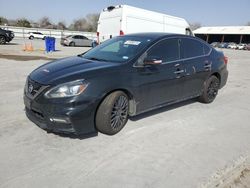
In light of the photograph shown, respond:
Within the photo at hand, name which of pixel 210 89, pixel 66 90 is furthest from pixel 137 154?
pixel 210 89

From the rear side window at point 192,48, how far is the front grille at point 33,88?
9.64 feet

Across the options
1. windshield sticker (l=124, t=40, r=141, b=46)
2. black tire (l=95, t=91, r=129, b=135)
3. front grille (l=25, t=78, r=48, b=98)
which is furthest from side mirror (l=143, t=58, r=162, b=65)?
front grille (l=25, t=78, r=48, b=98)

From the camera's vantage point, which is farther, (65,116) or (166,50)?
(166,50)

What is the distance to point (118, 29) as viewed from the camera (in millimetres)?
13312

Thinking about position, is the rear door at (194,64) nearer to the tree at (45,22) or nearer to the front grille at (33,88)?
the front grille at (33,88)

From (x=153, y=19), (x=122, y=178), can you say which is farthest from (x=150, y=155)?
(x=153, y=19)

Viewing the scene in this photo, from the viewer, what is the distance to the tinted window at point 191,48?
5633mm

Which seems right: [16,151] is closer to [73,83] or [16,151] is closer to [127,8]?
[73,83]

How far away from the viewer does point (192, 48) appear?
591 centimetres

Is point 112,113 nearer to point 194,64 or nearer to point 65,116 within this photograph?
point 65,116

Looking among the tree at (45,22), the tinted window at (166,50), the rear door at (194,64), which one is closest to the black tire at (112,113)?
the tinted window at (166,50)

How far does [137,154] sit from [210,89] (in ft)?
11.2

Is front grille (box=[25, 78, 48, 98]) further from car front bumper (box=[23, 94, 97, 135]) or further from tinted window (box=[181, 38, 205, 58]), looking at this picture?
tinted window (box=[181, 38, 205, 58])

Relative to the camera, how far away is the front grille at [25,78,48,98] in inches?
154
